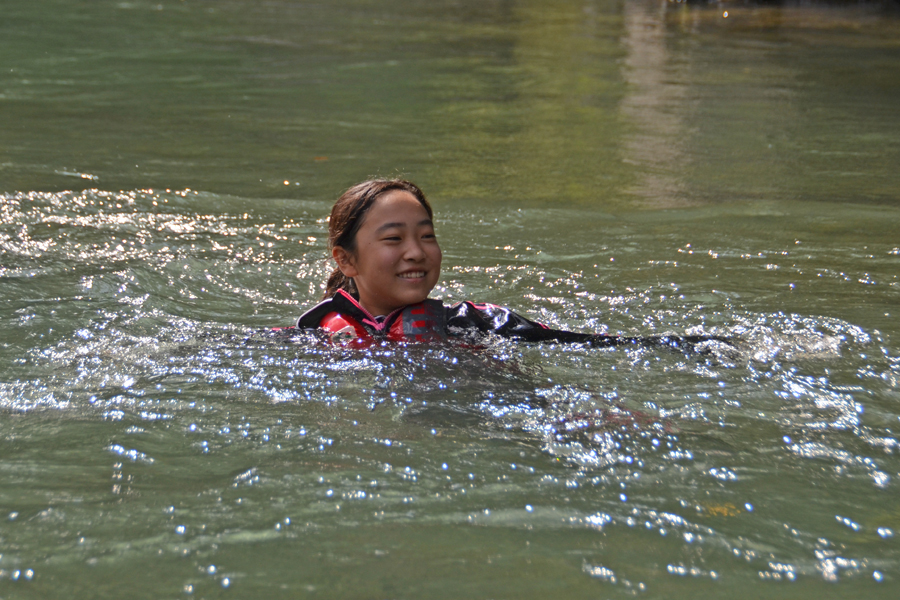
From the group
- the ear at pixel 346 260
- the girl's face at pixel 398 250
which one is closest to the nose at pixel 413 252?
the girl's face at pixel 398 250

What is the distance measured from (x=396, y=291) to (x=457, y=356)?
37 cm

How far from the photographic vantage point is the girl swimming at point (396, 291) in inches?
155

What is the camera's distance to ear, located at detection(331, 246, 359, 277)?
412cm

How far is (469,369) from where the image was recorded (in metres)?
3.83

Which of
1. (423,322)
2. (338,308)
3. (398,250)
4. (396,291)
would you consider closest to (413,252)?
(398,250)

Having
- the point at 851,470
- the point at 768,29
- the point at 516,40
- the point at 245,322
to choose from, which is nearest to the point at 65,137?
the point at 245,322

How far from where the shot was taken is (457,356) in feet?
12.8

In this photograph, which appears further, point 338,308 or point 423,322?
point 338,308

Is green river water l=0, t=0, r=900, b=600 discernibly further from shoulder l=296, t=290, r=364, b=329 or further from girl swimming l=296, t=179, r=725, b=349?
shoulder l=296, t=290, r=364, b=329

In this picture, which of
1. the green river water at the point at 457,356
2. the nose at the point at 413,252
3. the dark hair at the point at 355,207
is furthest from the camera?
the dark hair at the point at 355,207

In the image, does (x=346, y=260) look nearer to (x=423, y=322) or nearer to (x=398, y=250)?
(x=398, y=250)

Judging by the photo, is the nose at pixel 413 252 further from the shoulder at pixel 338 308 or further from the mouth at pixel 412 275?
the shoulder at pixel 338 308

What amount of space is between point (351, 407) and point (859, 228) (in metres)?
4.09

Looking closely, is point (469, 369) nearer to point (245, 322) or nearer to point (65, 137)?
point (245, 322)
